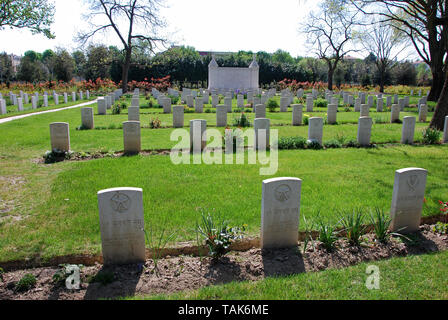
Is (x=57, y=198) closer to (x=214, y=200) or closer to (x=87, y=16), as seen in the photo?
(x=214, y=200)

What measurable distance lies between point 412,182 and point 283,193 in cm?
208

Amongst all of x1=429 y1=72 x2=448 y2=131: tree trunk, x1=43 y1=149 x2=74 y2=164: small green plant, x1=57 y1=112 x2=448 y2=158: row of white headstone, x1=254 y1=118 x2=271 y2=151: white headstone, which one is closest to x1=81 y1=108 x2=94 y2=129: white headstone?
x1=57 y1=112 x2=448 y2=158: row of white headstone

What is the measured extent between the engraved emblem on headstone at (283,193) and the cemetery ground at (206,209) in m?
0.74

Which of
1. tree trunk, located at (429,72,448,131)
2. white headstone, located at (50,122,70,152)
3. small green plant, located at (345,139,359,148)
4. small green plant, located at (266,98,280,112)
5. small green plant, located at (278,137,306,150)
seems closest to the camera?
white headstone, located at (50,122,70,152)

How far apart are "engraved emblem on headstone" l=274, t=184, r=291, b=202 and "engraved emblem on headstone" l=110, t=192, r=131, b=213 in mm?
1905

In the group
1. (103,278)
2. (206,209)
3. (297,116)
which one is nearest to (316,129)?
(297,116)

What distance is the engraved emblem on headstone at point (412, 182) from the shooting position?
5.05 meters

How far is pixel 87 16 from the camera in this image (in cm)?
3394

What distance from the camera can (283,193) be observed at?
4559mm

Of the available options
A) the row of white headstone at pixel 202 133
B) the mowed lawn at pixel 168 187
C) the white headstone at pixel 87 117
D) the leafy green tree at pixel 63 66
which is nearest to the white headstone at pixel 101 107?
the white headstone at pixel 87 117

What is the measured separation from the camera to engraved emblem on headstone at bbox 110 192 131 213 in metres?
4.09

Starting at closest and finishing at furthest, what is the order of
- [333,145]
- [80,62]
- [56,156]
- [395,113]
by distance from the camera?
[56,156] < [333,145] < [395,113] < [80,62]

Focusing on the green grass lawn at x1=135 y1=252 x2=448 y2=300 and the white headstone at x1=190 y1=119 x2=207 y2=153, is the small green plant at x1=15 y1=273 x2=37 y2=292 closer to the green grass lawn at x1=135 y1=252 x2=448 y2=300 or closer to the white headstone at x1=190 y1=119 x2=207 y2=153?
the green grass lawn at x1=135 y1=252 x2=448 y2=300

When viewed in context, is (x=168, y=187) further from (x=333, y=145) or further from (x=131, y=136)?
(x=333, y=145)
